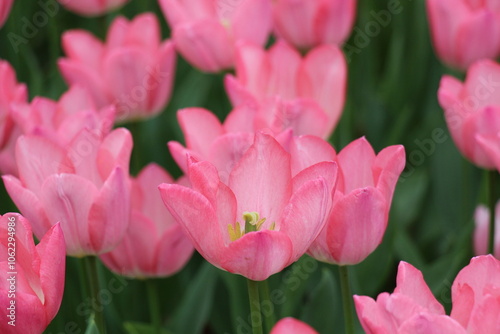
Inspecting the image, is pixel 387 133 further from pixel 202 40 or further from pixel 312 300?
pixel 312 300

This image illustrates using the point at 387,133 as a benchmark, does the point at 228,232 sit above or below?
above

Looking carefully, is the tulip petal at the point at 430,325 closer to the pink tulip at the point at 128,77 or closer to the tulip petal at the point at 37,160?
the tulip petal at the point at 37,160

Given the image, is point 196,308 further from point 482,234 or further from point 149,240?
point 482,234

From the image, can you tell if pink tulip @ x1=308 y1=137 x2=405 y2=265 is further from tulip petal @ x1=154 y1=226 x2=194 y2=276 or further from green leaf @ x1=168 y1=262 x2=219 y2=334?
green leaf @ x1=168 y1=262 x2=219 y2=334

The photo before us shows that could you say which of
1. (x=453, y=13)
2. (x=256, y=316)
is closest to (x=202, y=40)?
(x=453, y=13)

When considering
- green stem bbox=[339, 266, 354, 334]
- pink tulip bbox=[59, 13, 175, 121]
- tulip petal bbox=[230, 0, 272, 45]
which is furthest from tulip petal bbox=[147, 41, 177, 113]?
green stem bbox=[339, 266, 354, 334]

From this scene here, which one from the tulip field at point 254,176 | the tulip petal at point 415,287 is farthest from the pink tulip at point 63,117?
the tulip petal at point 415,287

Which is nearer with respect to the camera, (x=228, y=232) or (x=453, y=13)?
(x=228, y=232)

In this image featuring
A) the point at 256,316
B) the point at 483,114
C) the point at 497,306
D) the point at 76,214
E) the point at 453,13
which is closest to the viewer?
the point at 497,306
